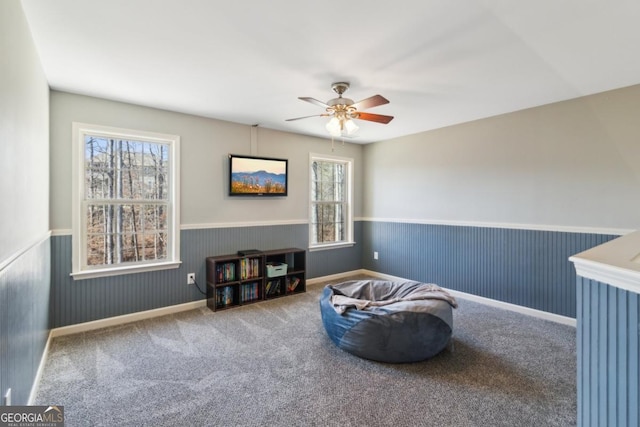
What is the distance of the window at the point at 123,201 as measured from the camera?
318 cm

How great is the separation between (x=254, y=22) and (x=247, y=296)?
10.4 ft

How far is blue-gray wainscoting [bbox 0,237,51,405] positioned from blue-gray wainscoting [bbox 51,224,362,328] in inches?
18.2

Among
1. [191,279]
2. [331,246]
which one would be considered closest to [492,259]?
[331,246]

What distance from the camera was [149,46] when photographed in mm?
2223

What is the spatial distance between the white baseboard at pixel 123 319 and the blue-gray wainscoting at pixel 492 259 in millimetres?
3136

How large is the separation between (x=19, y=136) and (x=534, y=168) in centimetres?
470

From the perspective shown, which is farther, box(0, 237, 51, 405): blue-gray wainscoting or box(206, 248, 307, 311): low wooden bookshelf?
box(206, 248, 307, 311): low wooden bookshelf

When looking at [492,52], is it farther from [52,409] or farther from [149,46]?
[52,409]

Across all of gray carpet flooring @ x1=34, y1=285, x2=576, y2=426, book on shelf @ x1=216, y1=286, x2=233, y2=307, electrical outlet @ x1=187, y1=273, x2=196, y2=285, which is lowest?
gray carpet flooring @ x1=34, y1=285, x2=576, y2=426

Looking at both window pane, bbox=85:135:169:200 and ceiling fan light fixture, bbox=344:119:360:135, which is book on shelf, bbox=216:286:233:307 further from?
ceiling fan light fixture, bbox=344:119:360:135

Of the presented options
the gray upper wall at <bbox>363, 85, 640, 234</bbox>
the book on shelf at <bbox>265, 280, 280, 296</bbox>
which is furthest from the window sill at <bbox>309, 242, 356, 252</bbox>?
the gray upper wall at <bbox>363, 85, 640, 234</bbox>

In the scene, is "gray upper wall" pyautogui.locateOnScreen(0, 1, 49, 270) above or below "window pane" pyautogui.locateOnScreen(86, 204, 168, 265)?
above

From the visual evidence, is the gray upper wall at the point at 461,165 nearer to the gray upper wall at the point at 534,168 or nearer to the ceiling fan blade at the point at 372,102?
the gray upper wall at the point at 534,168

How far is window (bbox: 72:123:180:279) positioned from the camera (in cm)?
318
